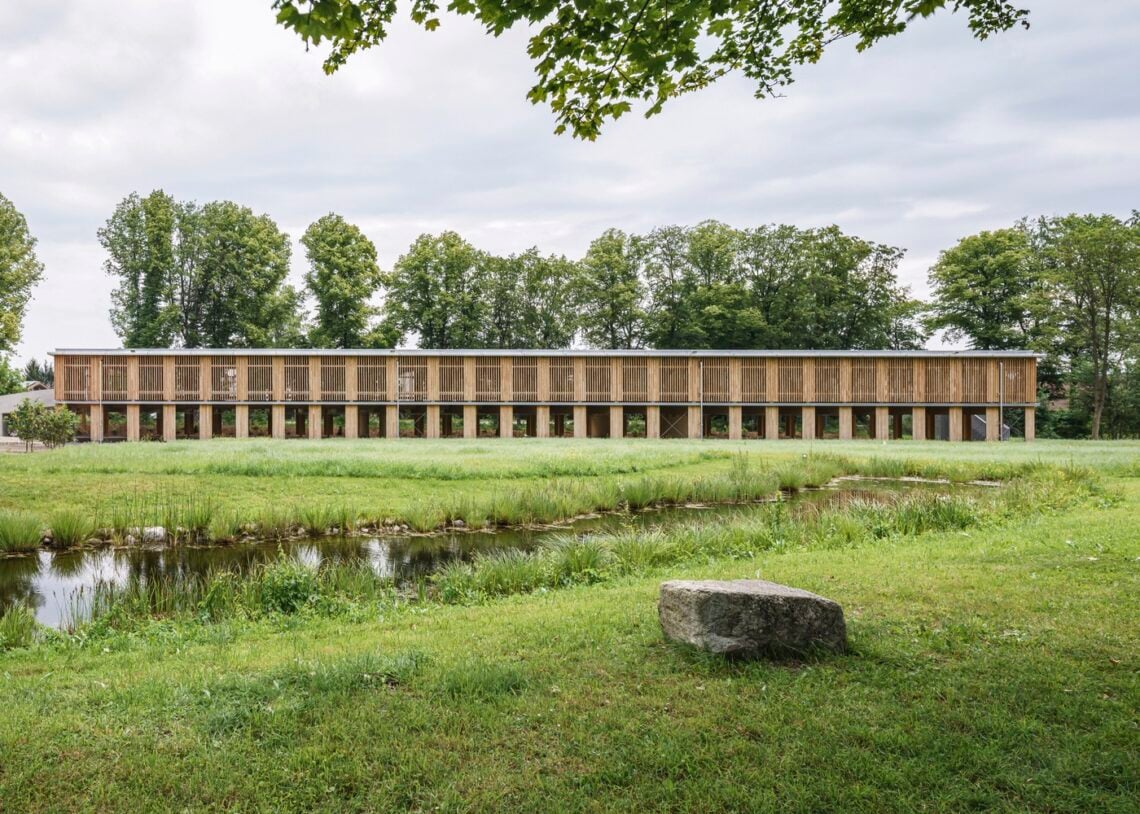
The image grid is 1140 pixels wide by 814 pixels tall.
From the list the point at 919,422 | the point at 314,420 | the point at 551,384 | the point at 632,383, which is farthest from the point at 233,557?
the point at 919,422

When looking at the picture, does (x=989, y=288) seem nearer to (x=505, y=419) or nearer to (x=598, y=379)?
(x=598, y=379)

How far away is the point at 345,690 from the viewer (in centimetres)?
479

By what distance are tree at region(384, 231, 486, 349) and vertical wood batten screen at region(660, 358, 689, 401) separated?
20.4 metres

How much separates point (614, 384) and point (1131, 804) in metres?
41.2

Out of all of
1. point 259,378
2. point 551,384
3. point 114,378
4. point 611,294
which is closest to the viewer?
point 114,378

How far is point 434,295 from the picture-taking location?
57906 mm

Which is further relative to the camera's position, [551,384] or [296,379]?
[551,384]

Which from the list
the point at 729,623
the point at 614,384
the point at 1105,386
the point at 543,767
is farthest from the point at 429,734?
the point at 1105,386

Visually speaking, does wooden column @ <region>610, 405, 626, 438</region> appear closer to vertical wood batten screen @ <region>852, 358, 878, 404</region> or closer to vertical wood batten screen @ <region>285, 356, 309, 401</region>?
vertical wood batten screen @ <region>852, 358, 878, 404</region>

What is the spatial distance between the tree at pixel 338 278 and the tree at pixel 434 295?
2.93 m

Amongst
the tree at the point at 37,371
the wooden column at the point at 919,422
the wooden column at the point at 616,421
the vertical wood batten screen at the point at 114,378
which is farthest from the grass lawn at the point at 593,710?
the tree at the point at 37,371

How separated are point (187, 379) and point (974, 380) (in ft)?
155

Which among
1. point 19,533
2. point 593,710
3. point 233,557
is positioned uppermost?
point 593,710

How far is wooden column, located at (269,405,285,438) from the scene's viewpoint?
43219 millimetres
